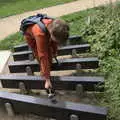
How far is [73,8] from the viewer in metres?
9.50

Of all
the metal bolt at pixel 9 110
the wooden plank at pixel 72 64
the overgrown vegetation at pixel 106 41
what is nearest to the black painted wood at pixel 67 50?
the overgrown vegetation at pixel 106 41

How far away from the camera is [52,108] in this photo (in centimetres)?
392

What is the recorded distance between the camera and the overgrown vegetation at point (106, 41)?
162 inches

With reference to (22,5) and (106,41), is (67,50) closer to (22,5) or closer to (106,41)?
(106,41)

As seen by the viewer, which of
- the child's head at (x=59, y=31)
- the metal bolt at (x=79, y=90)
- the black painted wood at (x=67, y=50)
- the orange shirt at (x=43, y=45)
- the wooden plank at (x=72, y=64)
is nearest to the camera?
the child's head at (x=59, y=31)

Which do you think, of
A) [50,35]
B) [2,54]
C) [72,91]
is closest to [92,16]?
[2,54]

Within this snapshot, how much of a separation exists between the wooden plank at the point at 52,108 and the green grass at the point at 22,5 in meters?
5.89

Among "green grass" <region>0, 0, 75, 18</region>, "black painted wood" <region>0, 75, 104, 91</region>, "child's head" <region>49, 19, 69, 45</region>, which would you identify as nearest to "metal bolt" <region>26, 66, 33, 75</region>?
"black painted wood" <region>0, 75, 104, 91</region>

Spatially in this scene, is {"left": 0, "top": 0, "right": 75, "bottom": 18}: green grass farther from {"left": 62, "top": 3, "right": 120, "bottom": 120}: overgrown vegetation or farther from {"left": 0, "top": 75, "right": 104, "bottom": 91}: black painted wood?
{"left": 0, "top": 75, "right": 104, "bottom": 91}: black painted wood

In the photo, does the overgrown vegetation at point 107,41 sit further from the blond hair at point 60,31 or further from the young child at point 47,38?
the blond hair at point 60,31

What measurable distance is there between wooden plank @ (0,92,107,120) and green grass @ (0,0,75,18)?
19.3 ft

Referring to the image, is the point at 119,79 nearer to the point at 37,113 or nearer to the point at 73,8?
the point at 37,113

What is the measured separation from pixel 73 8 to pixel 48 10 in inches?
30.6

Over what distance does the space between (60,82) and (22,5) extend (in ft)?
22.9
